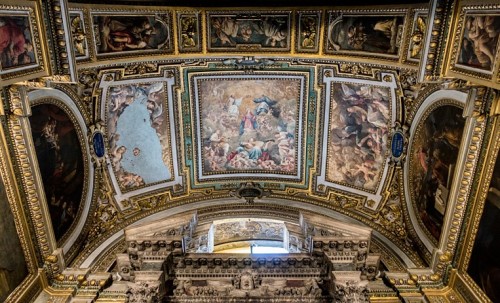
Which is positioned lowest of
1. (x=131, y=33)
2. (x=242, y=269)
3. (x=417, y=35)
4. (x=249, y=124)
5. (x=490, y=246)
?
(x=242, y=269)

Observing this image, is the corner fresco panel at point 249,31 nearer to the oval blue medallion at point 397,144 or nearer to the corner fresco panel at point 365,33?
the corner fresco panel at point 365,33

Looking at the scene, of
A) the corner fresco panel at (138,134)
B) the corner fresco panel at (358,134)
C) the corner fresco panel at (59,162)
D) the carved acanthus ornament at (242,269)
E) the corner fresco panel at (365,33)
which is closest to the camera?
the corner fresco panel at (365,33)

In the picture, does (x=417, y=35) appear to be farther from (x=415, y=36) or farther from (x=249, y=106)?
(x=249, y=106)

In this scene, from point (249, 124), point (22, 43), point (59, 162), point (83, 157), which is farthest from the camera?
point (249, 124)

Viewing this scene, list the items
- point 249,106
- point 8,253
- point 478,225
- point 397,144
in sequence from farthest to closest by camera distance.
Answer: point 249,106, point 397,144, point 478,225, point 8,253

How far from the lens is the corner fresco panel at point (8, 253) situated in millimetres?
8898

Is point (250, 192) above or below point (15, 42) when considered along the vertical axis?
below

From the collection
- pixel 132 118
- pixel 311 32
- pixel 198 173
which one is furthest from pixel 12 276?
pixel 311 32

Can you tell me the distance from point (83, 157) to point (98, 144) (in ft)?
1.79

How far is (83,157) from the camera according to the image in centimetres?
1208

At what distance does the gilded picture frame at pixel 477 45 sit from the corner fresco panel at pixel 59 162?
8414 millimetres

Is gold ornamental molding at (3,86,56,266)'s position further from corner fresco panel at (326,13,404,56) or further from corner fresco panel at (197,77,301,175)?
corner fresco panel at (326,13,404,56)

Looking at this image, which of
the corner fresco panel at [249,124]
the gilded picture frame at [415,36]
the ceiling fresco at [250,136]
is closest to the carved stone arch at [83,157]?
the ceiling fresco at [250,136]

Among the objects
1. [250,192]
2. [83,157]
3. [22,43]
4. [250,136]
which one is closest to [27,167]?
[83,157]
